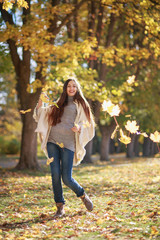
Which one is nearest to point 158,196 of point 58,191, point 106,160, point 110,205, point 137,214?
point 110,205

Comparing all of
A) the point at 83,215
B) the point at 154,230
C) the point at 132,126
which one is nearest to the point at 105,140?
the point at 83,215

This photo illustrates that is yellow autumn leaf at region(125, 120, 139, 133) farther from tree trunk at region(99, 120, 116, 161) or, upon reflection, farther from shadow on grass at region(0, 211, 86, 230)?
tree trunk at region(99, 120, 116, 161)

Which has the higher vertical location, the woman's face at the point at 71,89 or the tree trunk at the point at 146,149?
the woman's face at the point at 71,89

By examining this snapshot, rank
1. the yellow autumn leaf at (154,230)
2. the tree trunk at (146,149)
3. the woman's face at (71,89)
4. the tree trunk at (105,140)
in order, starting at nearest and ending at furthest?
the yellow autumn leaf at (154,230)
the woman's face at (71,89)
the tree trunk at (105,140)
the tree trunk at (146,149)

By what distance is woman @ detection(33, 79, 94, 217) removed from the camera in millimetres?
4863

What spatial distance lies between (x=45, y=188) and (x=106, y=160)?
42.4 ft

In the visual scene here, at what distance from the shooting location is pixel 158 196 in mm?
6680

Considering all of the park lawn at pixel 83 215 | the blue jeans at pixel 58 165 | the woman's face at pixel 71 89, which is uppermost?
the woman's face at pixel 71 89

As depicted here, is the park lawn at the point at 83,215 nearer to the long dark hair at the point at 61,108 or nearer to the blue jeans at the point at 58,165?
the blue jeans at the point at 58,165

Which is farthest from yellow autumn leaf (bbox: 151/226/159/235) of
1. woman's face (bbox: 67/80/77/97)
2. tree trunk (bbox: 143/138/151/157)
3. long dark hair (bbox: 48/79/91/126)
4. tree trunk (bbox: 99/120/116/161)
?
tree trunk (bbox: 143/138/151/157)

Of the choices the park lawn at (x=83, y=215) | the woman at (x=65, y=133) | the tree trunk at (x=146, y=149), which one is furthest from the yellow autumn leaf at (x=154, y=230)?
the tree trunk at (x=146, y=149)

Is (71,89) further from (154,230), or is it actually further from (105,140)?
(105,140)

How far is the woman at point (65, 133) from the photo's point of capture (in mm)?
4863

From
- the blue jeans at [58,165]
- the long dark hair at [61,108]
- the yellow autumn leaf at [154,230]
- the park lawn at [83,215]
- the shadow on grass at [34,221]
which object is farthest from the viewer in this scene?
the long dark hair at [61,108]
